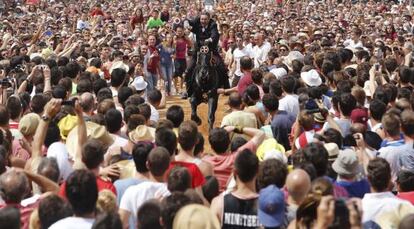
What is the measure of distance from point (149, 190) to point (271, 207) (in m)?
1.17

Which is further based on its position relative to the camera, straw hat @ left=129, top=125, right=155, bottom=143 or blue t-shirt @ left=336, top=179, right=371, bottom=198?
straw hat @ left=129, top=125, right=155, bottom=143

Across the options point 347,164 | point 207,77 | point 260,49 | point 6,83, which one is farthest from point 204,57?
point 347,164

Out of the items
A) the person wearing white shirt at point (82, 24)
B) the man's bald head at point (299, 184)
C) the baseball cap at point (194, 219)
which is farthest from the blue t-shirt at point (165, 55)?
the baseball cap at point (194, 219)

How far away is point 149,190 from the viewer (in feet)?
19.5

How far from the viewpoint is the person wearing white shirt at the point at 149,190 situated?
584 cm

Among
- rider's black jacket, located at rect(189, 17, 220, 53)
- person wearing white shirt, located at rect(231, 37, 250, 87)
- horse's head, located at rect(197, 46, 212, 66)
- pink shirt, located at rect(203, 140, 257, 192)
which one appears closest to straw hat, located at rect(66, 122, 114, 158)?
pink shirt, located at rect(203, 140, 257, 192)

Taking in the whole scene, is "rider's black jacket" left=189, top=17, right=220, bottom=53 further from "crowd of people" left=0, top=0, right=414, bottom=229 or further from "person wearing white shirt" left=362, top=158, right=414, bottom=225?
"person wearing white shirt" left=362, top=158, right=414, bottom=225

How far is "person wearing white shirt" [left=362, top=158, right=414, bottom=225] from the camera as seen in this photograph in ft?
18.6

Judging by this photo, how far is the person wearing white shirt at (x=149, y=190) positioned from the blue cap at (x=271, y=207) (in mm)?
1005

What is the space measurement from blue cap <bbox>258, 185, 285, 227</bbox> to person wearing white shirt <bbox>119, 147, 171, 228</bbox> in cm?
100

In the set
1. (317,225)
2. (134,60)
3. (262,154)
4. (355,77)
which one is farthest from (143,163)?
(134,60)

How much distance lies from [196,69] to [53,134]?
5.94 meters

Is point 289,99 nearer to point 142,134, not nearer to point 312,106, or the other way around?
point 312,106

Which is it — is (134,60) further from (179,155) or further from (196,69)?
(179,155)
